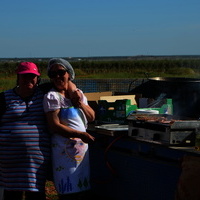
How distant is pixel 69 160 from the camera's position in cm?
328

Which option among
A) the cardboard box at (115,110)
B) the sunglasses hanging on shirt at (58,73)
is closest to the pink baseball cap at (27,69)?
the sunglasses hanging on shirt at (58,73)

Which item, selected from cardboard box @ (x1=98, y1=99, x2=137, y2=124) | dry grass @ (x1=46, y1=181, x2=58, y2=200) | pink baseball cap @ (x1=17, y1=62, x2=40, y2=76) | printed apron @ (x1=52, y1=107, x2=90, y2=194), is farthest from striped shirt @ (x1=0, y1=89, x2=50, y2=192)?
dry grass @ (x1=46, y1=181, x2=58, y2=200)

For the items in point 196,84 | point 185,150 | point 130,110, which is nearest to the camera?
point 185,150

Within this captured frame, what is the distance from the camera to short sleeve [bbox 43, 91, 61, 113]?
3.28m

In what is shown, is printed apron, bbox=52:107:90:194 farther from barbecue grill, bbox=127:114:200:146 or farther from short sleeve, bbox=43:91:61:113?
barbecue grill, bbox=127:114:200:146

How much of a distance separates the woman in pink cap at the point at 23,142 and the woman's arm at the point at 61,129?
0.40 feet

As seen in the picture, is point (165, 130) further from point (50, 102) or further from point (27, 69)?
point (27, 69)

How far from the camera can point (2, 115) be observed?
3.30 metres

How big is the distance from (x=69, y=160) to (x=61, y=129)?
0.81 ft

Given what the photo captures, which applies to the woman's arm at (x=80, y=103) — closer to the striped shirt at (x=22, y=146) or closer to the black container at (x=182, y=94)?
the striped shirt at (x=22, y=146)

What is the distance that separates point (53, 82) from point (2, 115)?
0.48 m

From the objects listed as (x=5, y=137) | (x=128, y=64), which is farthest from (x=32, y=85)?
(x=128, y=64)

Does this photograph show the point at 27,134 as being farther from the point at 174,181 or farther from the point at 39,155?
the point at 174,181

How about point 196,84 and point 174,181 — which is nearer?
point 174,181
